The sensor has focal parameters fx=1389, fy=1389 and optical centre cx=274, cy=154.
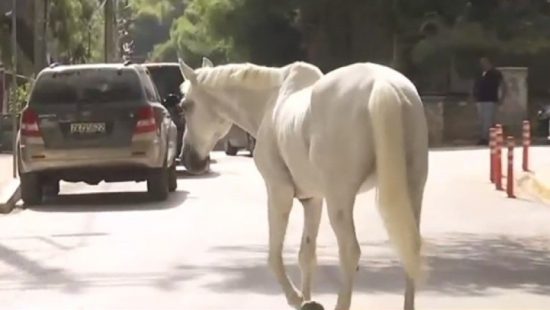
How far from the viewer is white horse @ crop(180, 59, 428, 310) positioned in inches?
327

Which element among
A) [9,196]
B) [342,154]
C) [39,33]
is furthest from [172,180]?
[342,154]

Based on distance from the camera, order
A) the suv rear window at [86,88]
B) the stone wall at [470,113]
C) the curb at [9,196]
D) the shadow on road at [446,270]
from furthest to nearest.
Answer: the stone wall at [470,113], the suv rear window at [86,88], the curb at [9,196], the shadow on road at [446,270]

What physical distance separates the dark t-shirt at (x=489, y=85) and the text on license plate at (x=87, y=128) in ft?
49.5

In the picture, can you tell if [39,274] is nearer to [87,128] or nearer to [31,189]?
[87,128]

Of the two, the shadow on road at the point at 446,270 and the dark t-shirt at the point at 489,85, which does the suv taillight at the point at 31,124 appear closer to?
the shadow on road at the point at 446,270

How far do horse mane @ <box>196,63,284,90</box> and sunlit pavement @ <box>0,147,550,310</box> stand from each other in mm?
1751

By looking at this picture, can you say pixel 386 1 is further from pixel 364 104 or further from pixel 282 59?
pixel 364 104

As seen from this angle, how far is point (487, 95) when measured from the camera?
33.5 meters

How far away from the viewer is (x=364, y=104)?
27.8ft

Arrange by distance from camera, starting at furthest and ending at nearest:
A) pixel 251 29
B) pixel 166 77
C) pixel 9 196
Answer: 1. pixel 251 29
2. pixel 166 77
3. pixel 9 196

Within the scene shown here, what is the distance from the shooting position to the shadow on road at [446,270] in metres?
11.8

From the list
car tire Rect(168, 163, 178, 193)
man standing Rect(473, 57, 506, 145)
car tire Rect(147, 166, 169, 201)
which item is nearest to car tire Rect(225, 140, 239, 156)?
man standing Rect(473, 57, 506, 145)

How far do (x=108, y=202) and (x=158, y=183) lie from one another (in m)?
0.88

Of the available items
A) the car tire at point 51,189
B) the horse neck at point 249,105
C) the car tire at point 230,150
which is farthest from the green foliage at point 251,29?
the horse neck at point 249,105
